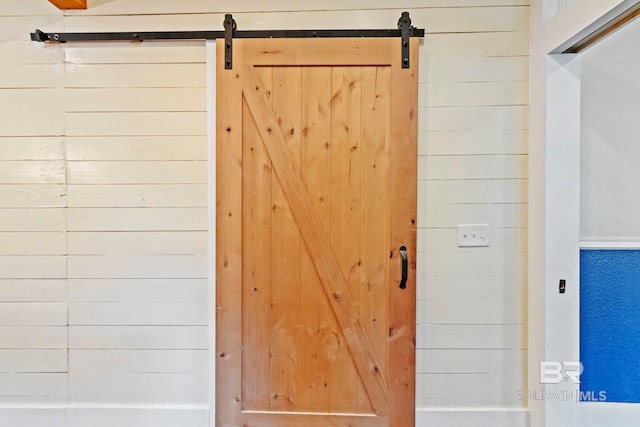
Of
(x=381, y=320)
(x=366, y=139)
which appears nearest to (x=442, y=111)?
(x=366, y=139)

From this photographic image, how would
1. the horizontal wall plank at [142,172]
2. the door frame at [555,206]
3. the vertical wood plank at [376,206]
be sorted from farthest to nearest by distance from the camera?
1. the horizontal wall plank at [142,172]
2. the vertical wood plank at [376,206]
3. the door frame at [555,206]

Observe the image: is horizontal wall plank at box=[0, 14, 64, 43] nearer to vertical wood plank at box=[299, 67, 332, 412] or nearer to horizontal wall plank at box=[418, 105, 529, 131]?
vertical wood plank at box=[299, 67, 332, 412]

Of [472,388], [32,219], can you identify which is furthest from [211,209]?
[472,388]

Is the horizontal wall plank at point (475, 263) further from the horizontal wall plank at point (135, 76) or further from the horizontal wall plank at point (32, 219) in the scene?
the horizontal wall plank at point (32, 219)

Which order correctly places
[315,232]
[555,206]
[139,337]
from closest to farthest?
[555,206] → [315,232] → [139,337]

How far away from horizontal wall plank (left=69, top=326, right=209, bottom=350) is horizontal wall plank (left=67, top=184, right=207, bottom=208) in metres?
0.66

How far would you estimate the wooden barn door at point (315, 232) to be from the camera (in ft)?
5.99

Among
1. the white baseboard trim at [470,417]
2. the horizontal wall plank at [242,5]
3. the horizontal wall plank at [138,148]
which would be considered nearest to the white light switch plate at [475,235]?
the white baseboard trim at [470,417]

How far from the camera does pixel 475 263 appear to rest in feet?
6.26

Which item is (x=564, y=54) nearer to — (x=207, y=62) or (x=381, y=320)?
(x=381, y=320)

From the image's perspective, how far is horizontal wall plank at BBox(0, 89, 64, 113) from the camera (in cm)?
193

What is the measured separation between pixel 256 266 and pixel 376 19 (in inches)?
55.7

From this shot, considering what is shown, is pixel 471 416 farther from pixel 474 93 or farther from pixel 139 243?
pixel 139 243

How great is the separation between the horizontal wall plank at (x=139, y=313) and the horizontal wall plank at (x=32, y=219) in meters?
0.44
